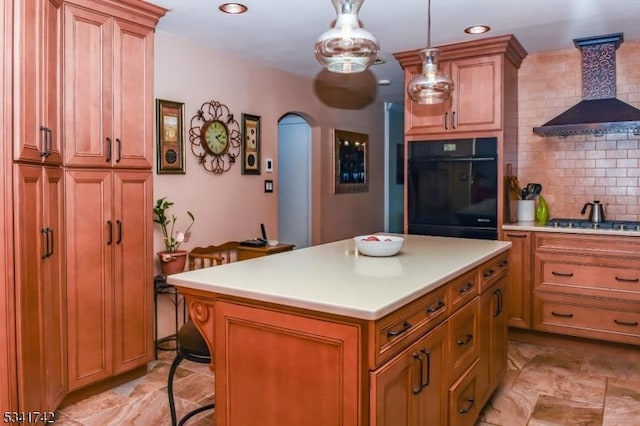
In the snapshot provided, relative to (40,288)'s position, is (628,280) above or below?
below

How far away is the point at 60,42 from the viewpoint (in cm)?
262

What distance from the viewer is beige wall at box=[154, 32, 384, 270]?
3861 mm

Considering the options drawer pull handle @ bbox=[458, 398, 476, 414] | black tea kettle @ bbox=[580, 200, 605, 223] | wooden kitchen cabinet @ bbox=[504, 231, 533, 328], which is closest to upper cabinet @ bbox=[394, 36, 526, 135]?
wooden kitchen cabinet @ bbox=[504, 231, 533, 328]

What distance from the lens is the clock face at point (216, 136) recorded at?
4.10 m

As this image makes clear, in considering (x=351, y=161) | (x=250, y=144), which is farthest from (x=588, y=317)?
(x=351, y=161)

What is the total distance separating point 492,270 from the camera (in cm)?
267

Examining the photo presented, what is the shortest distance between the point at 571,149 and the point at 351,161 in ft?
8.45

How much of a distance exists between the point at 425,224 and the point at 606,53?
199cm

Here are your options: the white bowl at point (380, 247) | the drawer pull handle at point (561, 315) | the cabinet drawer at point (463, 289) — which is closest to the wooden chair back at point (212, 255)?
the white bowl at point (380, 247)

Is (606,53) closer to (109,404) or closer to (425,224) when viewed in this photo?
(425,224)

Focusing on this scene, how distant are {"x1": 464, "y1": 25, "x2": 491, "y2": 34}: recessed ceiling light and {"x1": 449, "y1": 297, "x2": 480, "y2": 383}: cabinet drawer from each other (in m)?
2.21

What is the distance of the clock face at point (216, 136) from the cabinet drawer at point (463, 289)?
254cm

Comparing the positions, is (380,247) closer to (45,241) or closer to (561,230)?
(45,241)

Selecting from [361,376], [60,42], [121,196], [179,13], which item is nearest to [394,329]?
[361,376]
